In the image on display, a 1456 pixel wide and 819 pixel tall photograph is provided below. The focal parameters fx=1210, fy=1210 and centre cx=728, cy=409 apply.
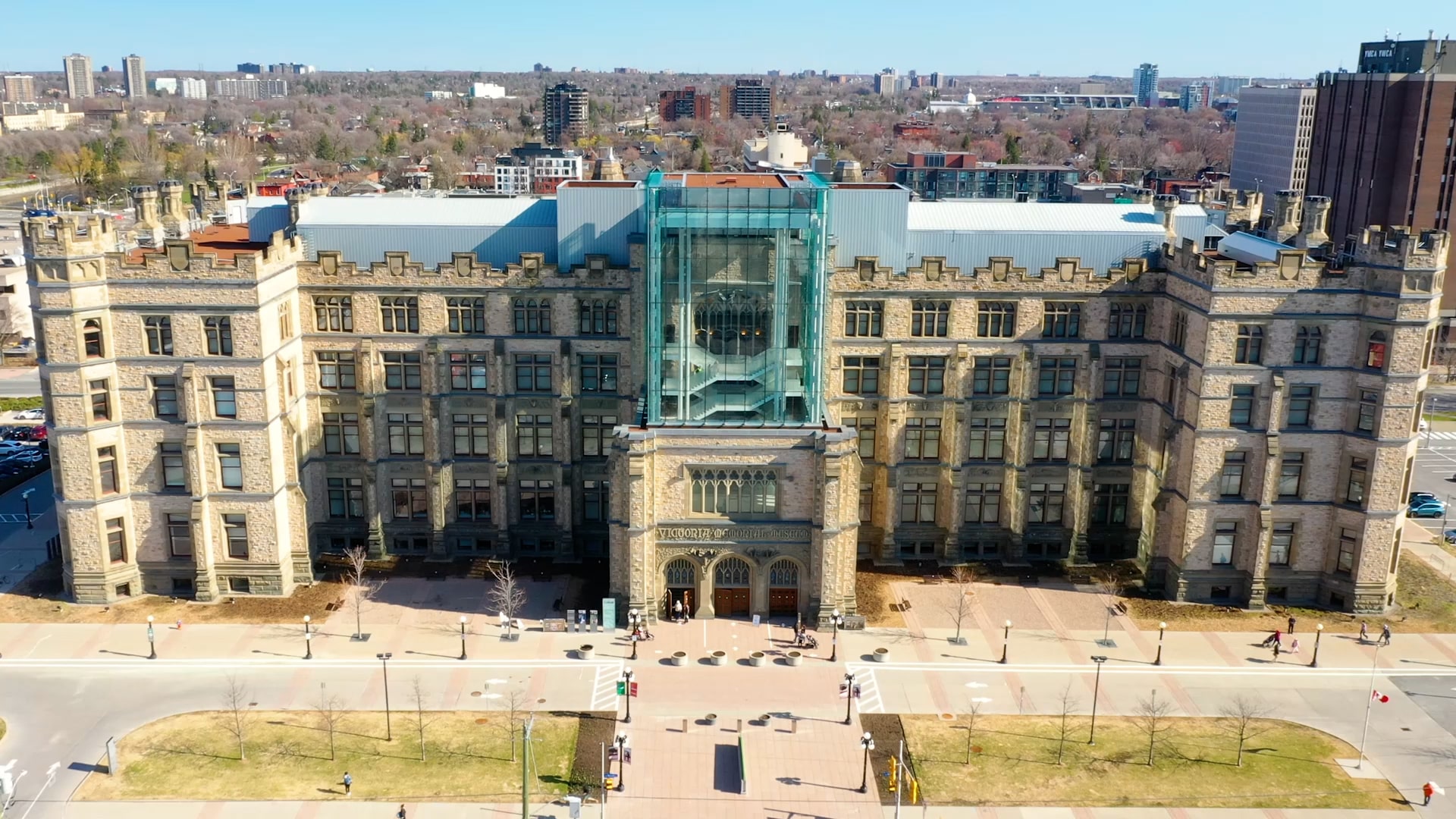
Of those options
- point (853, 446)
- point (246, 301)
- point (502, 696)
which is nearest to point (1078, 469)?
point (853, 446)

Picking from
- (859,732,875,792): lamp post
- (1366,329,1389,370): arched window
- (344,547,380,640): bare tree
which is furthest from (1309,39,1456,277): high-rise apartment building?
(344,547,380,640): bare tree

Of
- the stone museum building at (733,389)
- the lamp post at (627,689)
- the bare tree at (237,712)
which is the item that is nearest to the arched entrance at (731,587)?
the stone museum building at (733,389)

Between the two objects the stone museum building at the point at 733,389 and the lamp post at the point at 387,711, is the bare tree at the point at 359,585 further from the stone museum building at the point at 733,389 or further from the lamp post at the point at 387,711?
the lamp post at the point at 387,711

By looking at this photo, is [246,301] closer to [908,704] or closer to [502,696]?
[502,696]

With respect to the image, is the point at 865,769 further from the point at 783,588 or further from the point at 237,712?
the point at 237,712

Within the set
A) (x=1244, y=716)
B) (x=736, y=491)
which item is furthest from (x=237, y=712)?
(x=1244, y=716)

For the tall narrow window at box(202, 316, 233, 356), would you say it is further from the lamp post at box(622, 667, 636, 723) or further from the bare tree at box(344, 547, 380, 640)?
the lamp post at box(622, 667, 636, 723)

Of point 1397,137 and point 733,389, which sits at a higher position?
point 1397,137
